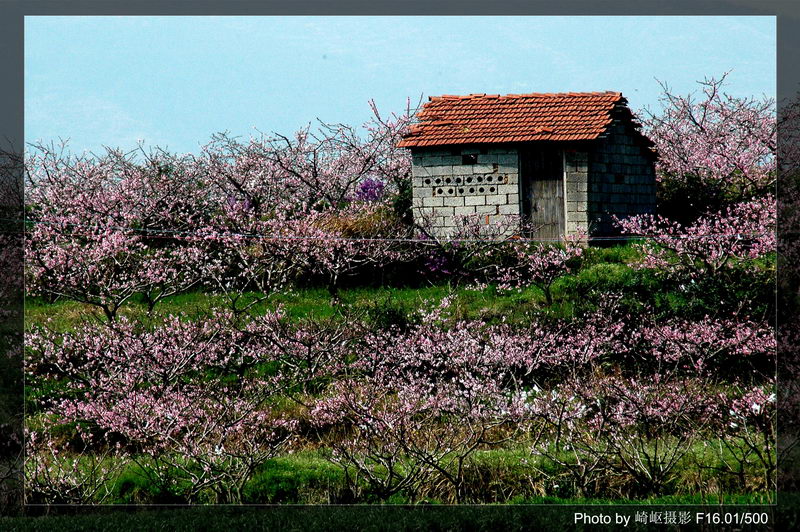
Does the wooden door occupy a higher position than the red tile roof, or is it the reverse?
the red tile roof

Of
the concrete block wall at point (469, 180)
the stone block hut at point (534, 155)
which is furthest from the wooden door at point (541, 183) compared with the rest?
the concrete block wall at point (469, 180)

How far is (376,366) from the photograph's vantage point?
10.5 m

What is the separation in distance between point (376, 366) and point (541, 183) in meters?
6.76

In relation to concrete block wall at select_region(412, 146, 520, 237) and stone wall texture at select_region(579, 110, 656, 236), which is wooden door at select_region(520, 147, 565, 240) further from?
stone wall texture at select_region(579, 110, 656, 236)

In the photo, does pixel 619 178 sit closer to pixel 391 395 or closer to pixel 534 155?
pixel 534 155

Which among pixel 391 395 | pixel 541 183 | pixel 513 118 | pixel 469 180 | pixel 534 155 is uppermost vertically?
pixel 513 118

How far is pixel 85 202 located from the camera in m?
13.5

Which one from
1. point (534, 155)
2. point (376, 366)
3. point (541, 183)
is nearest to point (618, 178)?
point (541, 183)

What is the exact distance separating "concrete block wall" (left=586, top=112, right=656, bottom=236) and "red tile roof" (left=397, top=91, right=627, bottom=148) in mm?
545

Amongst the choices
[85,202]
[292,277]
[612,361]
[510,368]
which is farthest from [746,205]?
[85,202]

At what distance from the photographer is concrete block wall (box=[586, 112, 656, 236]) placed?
48.3ft

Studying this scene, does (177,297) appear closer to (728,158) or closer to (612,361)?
(612,361)

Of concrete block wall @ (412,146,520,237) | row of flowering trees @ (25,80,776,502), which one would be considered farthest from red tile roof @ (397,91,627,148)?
row of flowering trees @ (25,80,776,502)

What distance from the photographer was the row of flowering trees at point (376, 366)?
948 cm
